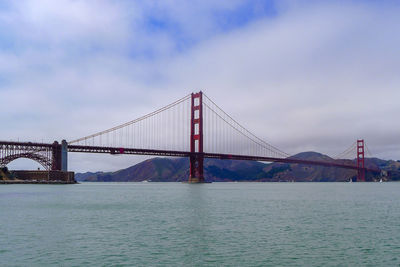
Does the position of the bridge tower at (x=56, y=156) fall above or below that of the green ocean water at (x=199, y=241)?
above

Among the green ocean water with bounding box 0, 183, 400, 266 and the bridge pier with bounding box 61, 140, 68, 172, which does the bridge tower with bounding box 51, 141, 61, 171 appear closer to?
the bridge pier with bounding box 61, 140, 68, 172

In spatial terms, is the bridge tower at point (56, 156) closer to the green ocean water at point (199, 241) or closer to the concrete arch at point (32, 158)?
the concrete arch at point (32, 158)

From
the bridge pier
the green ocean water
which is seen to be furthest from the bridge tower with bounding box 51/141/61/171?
the green ocean water

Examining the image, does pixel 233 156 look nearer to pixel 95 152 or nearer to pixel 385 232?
pixel 95 152

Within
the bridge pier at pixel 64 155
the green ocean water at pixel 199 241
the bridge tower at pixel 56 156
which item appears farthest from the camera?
the bridge tower at pixel 56 156

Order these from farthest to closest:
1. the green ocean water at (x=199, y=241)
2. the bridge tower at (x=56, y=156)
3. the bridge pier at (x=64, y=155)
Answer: the bridge tower at (x=56, y=156) → the bridge pier at (x=64, y=155) → the green ocean water at (x=199, y=241)

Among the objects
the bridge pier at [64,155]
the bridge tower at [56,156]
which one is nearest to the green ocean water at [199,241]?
the bridge pier at [64,155]

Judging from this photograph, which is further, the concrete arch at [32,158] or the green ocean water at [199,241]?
the concrete arch at [32,158]

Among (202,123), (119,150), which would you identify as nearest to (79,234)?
(119,150)

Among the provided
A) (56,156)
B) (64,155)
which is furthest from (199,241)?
(56,156)

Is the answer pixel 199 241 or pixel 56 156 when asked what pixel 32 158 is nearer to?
pixel 56 156

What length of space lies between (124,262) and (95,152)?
9049 centimetres

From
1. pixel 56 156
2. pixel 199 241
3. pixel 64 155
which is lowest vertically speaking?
pixel 199 241

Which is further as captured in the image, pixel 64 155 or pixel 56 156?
pixel 56 156
